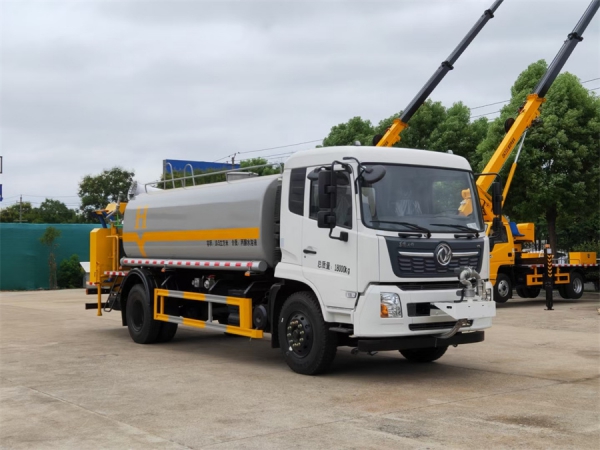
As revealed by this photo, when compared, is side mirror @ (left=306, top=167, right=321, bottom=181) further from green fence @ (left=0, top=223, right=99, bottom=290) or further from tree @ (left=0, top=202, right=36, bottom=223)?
tree @ (left=0, top=202, right=36, bottom=223)

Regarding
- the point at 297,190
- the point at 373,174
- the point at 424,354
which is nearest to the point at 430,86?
the point at 424,354

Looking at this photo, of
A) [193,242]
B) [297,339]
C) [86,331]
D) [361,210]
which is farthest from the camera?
[86,331]

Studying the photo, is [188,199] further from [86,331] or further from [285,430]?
[285,430]

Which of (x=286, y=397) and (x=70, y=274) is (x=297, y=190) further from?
(x=70, y=274)

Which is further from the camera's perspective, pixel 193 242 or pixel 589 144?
pixel 589 144

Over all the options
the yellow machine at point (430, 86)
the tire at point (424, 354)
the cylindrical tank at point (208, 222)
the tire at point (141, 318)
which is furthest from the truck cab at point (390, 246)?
the yellow machine at point (430, 86)

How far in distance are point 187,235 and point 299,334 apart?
11.0 feet

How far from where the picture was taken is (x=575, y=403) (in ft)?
26.4

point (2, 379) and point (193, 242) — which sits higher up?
point (193, 242)

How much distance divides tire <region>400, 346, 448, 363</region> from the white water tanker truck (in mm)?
16

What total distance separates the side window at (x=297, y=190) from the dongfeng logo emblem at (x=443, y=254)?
1880mm

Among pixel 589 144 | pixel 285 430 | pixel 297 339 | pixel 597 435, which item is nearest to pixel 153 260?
pixel 297 339

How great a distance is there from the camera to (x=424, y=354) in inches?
432

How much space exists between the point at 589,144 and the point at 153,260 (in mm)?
17922
